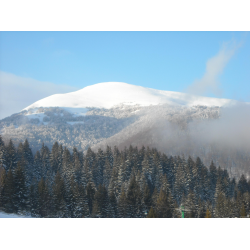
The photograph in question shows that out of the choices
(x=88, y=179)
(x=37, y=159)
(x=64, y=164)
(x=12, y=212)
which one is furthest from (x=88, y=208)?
(x=37, y=159)

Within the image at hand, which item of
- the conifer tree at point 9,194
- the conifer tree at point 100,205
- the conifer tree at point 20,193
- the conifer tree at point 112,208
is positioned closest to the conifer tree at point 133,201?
the conifer tree at point 112,208

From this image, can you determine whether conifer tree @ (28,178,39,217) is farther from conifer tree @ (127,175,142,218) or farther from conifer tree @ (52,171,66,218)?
conifer tree @ (127,175,142,218)

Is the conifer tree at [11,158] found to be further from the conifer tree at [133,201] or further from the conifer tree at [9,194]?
the conifer tree at [133,201]

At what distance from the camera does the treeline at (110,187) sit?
42.8m

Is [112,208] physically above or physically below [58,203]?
below

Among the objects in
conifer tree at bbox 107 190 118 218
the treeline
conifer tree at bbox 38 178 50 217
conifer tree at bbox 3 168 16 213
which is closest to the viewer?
conifer tree at bbox 3 168 16 213

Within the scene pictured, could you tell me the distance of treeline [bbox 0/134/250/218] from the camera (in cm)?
4278

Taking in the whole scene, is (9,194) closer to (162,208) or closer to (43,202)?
(43,202)

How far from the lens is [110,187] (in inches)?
2411

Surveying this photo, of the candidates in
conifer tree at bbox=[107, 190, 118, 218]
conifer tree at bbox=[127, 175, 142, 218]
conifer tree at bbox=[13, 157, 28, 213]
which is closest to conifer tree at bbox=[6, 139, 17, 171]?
conifer tree at bbox=[13, 157, 28, 213]

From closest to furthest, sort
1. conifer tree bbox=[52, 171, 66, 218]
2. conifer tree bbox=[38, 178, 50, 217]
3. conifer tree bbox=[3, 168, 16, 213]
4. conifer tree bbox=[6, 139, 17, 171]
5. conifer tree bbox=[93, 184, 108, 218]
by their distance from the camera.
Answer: conifer tree bbox=[3, 168, 16, 213] < conifer tree bbox=[38, 178, 50, 217] < conifer tree bbox=[52, 171, 66, 218] < conifer tree bbox=[93, 184, 108, 218] < conifer tree bbox=[6, 139, 17, 171]

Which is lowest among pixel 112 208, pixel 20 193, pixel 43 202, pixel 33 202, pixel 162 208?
pixel 112 208

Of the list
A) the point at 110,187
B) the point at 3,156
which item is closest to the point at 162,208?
the point at 110,187
